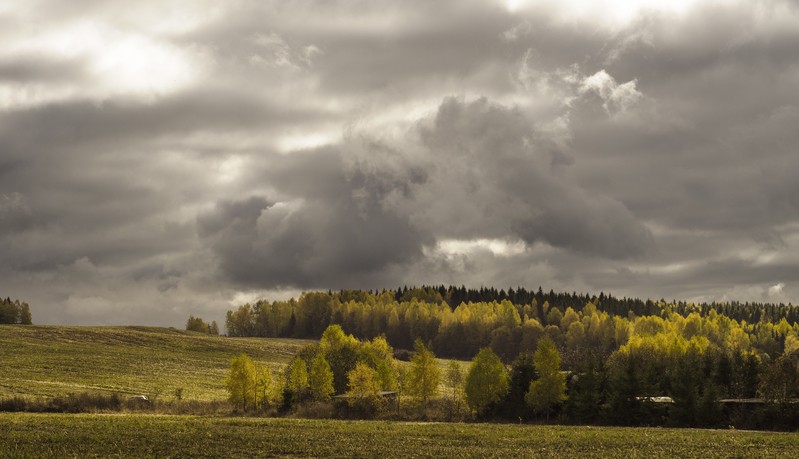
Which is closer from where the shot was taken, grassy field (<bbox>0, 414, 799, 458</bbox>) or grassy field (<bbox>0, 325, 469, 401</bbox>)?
grassy field (<bbox>0, 414, 799, 458</bbox>)

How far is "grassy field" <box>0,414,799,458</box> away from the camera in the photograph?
5409 centimetres

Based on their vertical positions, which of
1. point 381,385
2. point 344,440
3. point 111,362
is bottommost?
point 344,440

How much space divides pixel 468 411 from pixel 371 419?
1158 centimetres

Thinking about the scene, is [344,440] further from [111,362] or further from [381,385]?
[111,362]

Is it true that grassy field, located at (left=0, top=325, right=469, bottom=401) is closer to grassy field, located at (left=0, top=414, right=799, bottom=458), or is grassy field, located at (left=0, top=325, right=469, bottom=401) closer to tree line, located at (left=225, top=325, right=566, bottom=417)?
tree line, located at (left=225, top=325, right=566, bottom=417)

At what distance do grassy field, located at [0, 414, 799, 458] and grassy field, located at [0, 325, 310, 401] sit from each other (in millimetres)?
34003

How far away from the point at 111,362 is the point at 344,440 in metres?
93.5

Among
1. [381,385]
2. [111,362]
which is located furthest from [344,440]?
[111,362]

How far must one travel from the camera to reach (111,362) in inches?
5689

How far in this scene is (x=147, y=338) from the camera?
19050 centimetres

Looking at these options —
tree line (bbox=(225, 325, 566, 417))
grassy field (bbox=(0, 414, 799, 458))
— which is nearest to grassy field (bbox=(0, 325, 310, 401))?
tree line (bbox=(225, 325, 566, 417))

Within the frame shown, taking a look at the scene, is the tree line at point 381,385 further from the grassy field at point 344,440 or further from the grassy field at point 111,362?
the grassy field at point 344,440

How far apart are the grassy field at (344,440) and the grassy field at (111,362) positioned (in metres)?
34.0

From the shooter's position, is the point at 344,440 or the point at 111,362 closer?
the point at 344,440
